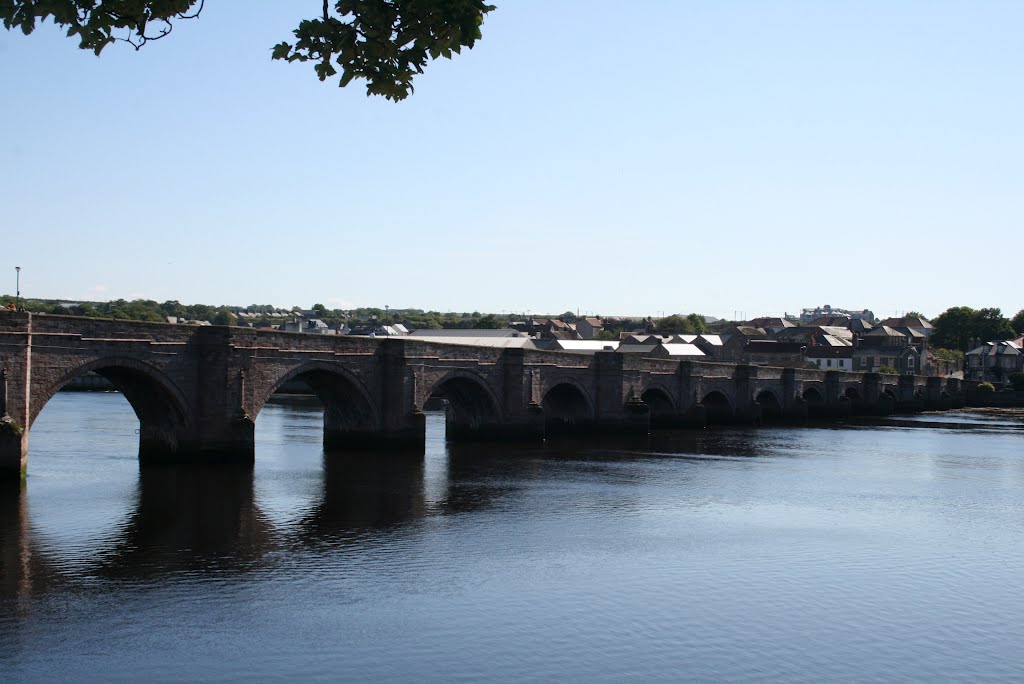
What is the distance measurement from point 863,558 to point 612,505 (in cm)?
1136

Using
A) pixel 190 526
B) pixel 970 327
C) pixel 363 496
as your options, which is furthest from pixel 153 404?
pixel 970 327

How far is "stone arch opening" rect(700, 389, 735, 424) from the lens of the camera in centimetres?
8850

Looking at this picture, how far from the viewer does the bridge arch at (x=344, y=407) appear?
51219 millimetres

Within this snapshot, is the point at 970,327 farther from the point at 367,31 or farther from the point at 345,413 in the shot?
the point at 367,31

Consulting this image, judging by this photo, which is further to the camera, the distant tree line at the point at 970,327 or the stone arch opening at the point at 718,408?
the distant tree line at the point at 970,327

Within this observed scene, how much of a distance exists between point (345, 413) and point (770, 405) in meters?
53.9

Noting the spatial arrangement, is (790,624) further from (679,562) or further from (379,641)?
(379,641)

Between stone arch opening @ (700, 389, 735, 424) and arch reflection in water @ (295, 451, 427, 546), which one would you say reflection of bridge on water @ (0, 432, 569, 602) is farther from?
stone arch opening @ (700, 389, 735, 424)

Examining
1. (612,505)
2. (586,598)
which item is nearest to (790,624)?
(586,598)

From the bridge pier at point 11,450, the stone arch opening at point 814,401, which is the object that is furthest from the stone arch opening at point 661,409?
the bridge pier at point 11,450

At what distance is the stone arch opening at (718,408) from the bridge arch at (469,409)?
31479mm

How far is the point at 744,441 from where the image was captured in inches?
2844

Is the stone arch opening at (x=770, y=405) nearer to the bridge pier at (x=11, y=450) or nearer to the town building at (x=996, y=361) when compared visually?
the town building at (x=996, y=361)

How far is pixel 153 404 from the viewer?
143ft
